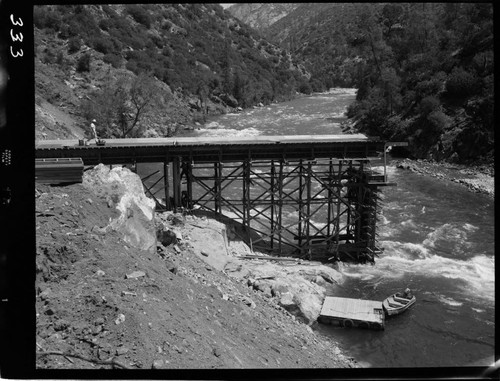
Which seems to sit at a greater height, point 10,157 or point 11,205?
point 10,157

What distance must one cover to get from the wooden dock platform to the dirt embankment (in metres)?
1.36

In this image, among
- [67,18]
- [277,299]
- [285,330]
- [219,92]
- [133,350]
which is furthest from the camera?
[219,92]

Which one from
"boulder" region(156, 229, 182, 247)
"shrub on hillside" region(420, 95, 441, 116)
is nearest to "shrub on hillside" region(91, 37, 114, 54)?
"shrub on hillside" region(420, 95, 441, 116)

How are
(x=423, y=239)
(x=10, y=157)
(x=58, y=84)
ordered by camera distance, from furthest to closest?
(x=58, y=84) → (x=423, y=239) → (x=10, y=157)

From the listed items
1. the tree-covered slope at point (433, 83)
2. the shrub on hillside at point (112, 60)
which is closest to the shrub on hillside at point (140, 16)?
the shrub on hillside at point (112, 60)

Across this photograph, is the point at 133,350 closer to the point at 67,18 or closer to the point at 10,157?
the point at 10,157

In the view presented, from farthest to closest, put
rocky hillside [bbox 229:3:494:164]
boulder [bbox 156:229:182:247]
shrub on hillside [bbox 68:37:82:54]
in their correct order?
shrub on hillside [bbox 68:37:82:54] < rocky hillside [bbox 229:3:494:164] < boulder [bbox 156:229:182:247]

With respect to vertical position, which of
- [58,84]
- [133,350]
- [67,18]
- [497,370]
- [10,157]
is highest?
[67,18]

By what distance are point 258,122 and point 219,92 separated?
Result: 54.9 feet

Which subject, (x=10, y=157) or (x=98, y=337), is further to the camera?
(x=98, y=337)

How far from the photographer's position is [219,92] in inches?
2736

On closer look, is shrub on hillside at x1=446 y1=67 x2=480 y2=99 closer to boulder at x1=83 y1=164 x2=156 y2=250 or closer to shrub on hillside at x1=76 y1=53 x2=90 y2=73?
shrub on hillside at x1=76 y1=53 x2=90 y2=73

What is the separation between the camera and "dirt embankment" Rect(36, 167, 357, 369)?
7.09m

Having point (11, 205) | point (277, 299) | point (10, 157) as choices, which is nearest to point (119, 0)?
point (10, 157)
